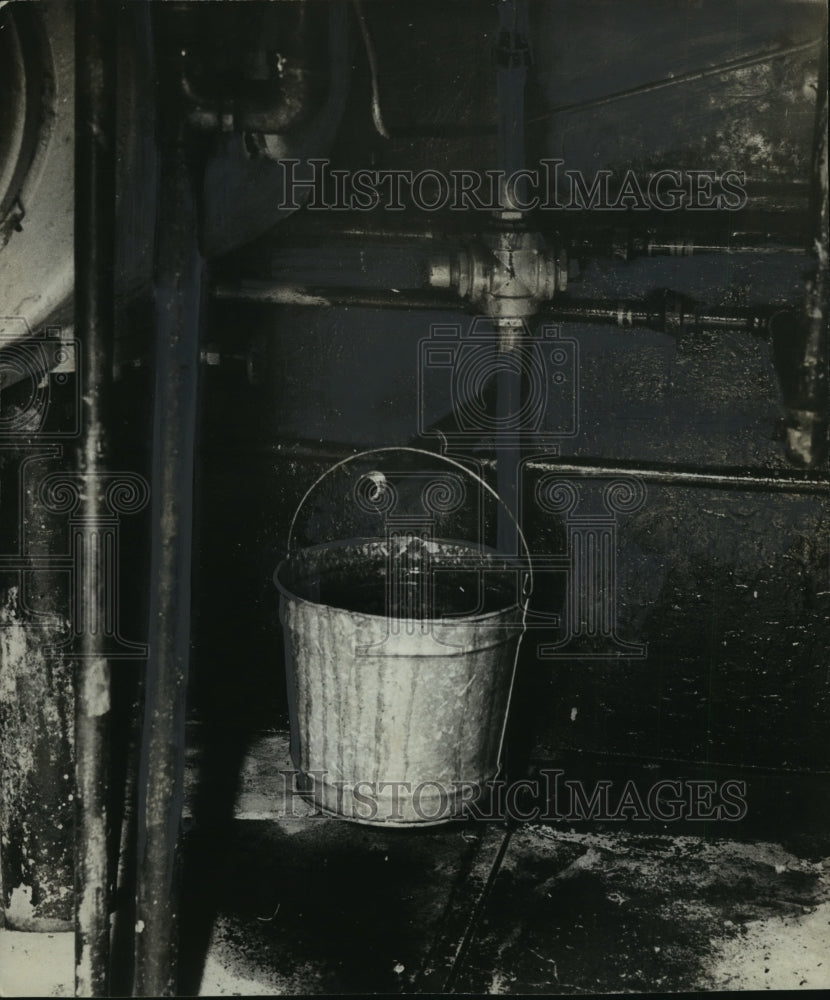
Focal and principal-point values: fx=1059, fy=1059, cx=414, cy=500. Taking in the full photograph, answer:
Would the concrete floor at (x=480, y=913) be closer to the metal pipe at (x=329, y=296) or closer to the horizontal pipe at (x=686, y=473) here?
the horizontal pipe at (x=686, y=473)

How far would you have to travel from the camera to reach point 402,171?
3605mm

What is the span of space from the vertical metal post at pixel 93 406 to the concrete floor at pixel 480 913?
39cm

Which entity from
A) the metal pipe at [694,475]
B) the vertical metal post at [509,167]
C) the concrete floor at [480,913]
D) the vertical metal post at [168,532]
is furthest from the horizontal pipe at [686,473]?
the vertical metal post at [168,532]

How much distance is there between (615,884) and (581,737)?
87cm

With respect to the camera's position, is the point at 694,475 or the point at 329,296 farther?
the point at 694,475

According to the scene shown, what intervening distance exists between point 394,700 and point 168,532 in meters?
1.00

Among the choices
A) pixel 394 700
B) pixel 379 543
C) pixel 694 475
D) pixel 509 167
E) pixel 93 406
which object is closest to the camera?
pixel 93 406

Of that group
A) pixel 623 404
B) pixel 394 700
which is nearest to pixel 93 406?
pixel 394 700

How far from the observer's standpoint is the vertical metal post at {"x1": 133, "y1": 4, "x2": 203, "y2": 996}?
2215mm

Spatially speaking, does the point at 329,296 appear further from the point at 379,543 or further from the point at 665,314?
the point at 665,314

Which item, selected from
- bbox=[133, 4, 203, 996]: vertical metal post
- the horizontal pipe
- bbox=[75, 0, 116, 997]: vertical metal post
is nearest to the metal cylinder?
the horizontal pipe

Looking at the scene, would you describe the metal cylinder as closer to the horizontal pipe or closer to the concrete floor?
the concrete floor

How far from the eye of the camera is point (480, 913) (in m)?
2.88

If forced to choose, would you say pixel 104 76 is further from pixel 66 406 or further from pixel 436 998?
pixel 436 998
